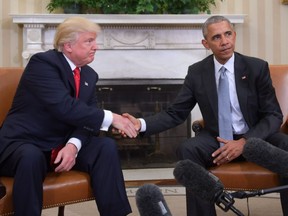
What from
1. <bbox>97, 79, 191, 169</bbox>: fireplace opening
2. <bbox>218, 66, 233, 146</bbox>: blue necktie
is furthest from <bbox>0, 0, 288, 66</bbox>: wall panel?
<bbox>218, 66, 233, 146</bbox>: blue necktie

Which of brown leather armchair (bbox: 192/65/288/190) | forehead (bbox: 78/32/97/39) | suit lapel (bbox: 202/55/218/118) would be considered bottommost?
brown leather armchair (bbox: 192/65/288/190)


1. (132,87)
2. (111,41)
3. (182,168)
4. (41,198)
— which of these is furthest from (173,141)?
(182,168)

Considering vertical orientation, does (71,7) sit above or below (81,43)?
above

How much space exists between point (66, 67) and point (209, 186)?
1.61 m

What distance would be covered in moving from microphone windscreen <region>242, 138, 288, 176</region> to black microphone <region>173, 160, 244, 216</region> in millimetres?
104

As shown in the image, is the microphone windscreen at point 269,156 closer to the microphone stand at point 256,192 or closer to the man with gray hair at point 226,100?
the microphone stand at point 256,192

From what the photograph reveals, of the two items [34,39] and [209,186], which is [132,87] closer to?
[34,39]

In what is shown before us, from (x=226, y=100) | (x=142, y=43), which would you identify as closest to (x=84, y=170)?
(x=226, y=100)

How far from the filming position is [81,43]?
214 centimetres

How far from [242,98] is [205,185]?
180 cm

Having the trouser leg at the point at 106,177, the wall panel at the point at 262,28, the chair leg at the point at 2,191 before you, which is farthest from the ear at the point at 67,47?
the wall panel at the point at 262,28

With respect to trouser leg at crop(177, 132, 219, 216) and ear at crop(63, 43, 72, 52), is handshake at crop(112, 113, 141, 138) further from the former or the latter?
ear at crop(63, 43, 72, 52)

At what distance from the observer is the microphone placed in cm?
60

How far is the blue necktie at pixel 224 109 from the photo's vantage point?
2369 millimetres
